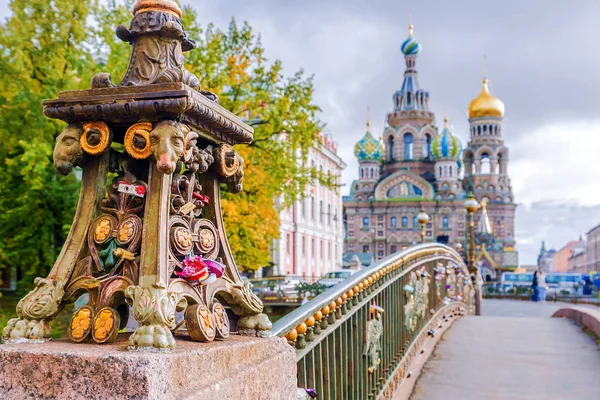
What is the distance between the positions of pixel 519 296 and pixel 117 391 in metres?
47.5

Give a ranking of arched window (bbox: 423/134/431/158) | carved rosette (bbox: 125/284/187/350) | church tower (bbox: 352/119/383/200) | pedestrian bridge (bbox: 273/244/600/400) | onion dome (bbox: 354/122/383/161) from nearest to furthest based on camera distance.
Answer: carved rosette (bbox: 125/284/187/350) < pedestrian bridge (bbox: 273/244/600/400) < church tower (bbox: 352/119/383/200) < onion dome (bbox: 354/122/383/161) < arched window (bbox: 423/134/431/158)

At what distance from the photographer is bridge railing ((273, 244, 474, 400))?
12.4 feet

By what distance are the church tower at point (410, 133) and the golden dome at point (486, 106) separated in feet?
20.0

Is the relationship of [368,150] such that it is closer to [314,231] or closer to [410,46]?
[410,46]

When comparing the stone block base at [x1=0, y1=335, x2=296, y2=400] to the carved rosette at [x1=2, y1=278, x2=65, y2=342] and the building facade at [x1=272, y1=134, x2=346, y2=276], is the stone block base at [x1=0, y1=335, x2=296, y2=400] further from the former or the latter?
the building facade at [x1=272, y1=134, x2=346, y2=276]

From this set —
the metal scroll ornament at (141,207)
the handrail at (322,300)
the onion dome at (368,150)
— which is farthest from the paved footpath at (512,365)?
the onion dome at (368,150)

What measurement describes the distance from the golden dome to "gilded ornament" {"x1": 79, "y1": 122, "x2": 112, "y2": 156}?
320 feet

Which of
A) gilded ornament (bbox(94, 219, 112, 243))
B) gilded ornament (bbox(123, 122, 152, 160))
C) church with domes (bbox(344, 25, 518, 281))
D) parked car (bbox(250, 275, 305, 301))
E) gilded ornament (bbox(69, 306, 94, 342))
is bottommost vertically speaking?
parked car (bbox(250, 275, 305, 301))

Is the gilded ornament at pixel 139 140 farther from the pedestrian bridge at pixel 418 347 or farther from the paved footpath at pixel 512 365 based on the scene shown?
the paved footpath at pixel 512 365

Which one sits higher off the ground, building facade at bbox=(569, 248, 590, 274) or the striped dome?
the striped dome

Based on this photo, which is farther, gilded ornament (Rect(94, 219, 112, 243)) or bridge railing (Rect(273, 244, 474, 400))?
bridge railing (Rect(273, 244, 474, 400))

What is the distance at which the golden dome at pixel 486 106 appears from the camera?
95.7m

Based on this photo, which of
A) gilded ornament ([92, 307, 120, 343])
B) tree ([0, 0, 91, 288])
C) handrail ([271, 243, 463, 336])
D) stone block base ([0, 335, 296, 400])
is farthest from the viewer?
tree ([0, 0, 91, 288])

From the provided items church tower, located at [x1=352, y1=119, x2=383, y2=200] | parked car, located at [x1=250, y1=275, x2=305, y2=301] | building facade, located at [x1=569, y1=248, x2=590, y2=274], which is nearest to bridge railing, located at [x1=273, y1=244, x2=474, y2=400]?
parked car, located at [x1=250, y1=275, x2=305, y2=301]
